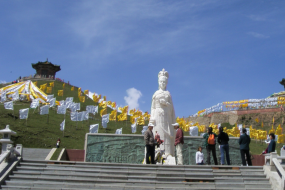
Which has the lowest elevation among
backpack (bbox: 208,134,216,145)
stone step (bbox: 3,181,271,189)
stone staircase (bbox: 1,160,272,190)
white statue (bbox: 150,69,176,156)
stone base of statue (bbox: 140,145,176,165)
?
stone step (bbox: 3,181,271,189)

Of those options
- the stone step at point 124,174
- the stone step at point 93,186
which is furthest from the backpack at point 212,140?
the stone step at point 93,186

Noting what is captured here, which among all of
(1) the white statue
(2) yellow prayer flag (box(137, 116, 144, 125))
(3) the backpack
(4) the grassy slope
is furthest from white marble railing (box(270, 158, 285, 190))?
(2) yellow prayer flag (box(137, 116, 144, 125))

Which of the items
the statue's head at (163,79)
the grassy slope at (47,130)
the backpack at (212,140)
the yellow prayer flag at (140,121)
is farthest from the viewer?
the yellow prayer flag at (140,121)

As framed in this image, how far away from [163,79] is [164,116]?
5.44 ft

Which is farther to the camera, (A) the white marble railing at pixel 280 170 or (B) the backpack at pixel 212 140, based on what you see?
(B) the backpack at pixel 212 140

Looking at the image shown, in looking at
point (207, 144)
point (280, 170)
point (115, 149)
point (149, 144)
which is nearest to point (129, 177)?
point (149, 144)

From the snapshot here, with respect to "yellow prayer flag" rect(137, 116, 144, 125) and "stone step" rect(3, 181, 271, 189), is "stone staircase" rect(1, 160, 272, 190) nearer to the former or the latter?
"stone step" rect(3, 181, 271, 189)

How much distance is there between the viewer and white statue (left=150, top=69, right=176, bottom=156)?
14874 millimetres

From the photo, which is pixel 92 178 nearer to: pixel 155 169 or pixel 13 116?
pixel 155 169

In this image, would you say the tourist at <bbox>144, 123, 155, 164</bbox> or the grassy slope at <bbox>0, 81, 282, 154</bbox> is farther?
the grassy slope at <bbox>0, 81, 282, 154</bbox>

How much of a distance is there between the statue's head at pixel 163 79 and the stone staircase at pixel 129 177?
4412 mm

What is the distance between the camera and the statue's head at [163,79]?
15.7m

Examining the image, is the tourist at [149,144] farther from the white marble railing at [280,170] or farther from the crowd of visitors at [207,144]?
the white marble railing at [280,170]

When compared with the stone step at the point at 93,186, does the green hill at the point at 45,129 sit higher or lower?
higher
